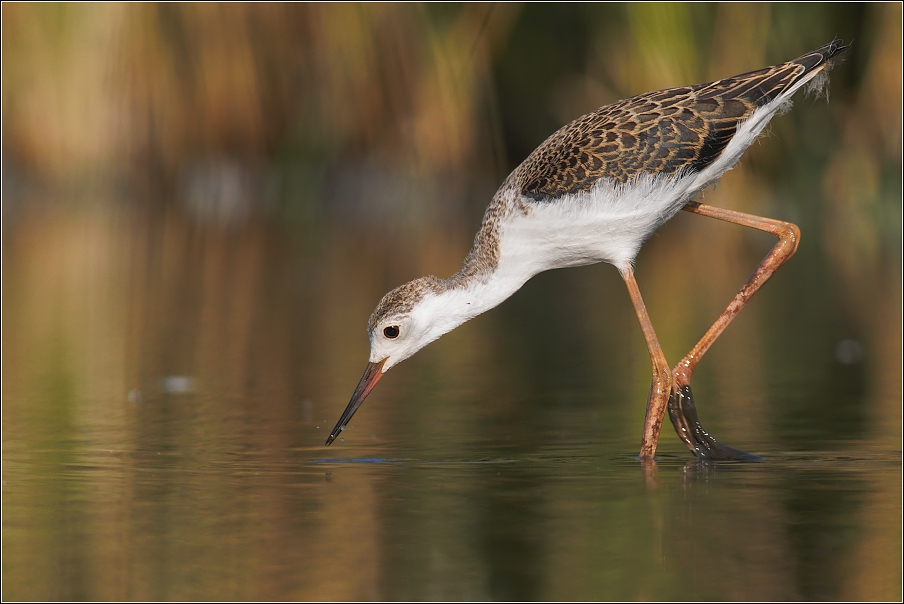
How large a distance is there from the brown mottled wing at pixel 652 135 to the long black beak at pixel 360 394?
1224 millimetres

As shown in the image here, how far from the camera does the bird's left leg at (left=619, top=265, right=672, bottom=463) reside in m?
7.27

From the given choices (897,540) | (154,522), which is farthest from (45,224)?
(897,540)

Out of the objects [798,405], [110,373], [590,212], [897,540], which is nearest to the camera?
[897,540]

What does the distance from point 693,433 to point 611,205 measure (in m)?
1.23

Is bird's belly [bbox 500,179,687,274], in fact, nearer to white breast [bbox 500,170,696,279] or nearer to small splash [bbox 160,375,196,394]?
white breast [bbox 500,170,696,279]

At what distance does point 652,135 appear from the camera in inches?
311

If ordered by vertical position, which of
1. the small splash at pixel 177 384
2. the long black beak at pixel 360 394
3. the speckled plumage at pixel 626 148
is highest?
the speckled plumage at pixel 626 148

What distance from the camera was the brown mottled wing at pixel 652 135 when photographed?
7738 mm

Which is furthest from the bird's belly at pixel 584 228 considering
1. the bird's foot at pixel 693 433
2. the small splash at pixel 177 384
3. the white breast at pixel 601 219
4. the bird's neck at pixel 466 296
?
the small splash at pixel 177 384

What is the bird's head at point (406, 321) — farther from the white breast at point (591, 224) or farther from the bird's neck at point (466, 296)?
the white breast at point (591, 224)

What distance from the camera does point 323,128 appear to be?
68.0ft

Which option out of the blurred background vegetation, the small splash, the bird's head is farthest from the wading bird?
the small splash

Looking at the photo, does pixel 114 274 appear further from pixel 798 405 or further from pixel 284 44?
pixel 798 405

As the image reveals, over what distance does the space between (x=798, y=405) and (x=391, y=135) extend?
1263cm
